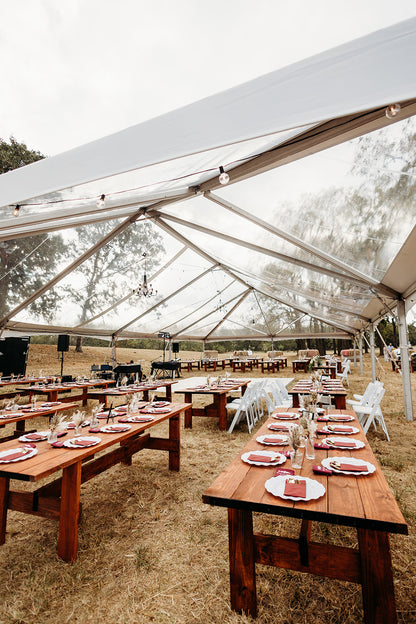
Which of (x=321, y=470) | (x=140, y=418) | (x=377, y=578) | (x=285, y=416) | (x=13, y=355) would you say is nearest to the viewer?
(x=377, y=578)

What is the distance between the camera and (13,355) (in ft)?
29.0

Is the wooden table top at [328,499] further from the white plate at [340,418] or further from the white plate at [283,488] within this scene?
the white plate at [340,418]

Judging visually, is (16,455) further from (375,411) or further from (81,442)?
(375,411)

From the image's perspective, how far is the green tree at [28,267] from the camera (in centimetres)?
552

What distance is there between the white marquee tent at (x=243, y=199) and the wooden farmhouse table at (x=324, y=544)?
5.34 feet

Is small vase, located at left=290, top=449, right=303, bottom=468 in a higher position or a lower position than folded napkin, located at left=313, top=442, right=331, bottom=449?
higher

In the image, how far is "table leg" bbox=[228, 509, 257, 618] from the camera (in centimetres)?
146

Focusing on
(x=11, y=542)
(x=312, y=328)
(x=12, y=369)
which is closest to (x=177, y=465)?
(x=11, y=542)

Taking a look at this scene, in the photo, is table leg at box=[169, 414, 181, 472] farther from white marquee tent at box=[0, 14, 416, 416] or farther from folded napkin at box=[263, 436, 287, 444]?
white marquee tent at box=[0, 14, 416, 416]

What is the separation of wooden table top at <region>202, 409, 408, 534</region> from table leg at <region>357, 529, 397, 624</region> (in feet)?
0.41

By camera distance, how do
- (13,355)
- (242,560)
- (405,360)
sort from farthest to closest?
(13,355) → (405,360) → (242,560)

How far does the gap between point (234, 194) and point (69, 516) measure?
3.98 metres

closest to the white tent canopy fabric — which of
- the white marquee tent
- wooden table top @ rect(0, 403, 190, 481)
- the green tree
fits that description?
the white marquee tent

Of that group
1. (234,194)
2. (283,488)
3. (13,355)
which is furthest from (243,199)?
(13,355)
